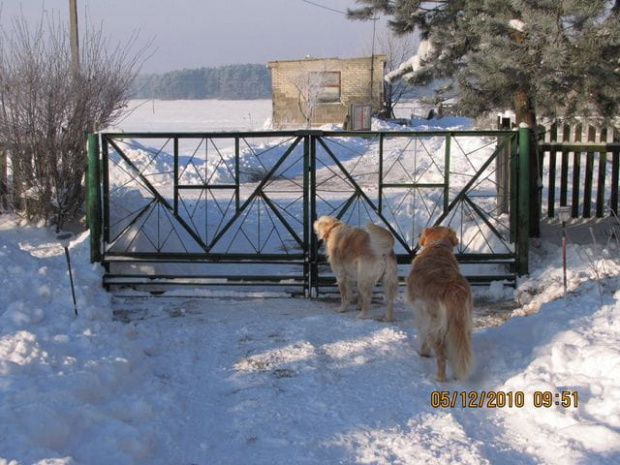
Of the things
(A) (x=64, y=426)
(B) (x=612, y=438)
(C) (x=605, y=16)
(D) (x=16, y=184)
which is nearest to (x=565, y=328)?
(B) (x=612, y=438)

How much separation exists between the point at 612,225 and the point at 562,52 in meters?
3.38

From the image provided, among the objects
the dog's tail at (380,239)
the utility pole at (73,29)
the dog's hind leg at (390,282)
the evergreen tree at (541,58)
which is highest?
the utility pole at (73,29)

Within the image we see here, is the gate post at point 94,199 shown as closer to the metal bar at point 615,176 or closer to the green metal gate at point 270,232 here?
the green metal gate at point 270,232

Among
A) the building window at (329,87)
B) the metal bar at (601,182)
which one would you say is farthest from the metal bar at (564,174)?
the building window at (329,87)

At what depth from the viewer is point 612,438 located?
3.91m

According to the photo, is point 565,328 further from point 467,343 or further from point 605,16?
point 605,16

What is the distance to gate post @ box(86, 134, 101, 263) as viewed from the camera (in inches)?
319

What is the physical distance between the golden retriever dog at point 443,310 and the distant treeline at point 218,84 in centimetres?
10998

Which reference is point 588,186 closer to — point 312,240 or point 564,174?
point 564,174

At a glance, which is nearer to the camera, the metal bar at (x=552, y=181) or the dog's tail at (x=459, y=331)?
the dog's tail at (x=459, y=331)

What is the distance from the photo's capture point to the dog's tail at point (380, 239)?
671 centimetres

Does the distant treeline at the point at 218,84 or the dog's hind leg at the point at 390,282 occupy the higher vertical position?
the distant treeline at the point at 218,84
